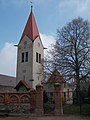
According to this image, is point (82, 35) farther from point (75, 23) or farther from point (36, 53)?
point (36, 53)

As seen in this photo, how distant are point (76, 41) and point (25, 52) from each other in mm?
16878

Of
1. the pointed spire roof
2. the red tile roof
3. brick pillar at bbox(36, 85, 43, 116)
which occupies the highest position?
the pointed spire roof

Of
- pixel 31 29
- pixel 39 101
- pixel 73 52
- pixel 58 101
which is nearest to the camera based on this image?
pixel 58 101

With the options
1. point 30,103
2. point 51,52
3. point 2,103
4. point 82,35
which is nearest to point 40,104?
point 30,103

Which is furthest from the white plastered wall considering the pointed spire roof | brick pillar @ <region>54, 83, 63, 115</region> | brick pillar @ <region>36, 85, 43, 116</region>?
brick pillar @ <region>54, 83, 63, 115</region>

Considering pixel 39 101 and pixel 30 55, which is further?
pixel 30 55

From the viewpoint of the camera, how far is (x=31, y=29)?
42594 millimetres

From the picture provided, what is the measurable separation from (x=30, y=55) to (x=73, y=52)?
15583mm

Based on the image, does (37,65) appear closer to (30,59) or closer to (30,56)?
(30,59)

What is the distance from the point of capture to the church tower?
1588 inches

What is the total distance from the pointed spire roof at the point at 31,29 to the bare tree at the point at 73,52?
540 inches

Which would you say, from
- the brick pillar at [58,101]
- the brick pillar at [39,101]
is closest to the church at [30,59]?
the brick pillar at [39,101]

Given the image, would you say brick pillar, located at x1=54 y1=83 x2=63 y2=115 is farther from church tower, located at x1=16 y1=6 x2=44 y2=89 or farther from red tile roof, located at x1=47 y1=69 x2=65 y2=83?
church tower, located at x1=16 y1=6 x2=44 y2=89

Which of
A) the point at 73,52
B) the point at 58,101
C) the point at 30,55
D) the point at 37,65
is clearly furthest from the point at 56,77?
the point at 30,55
